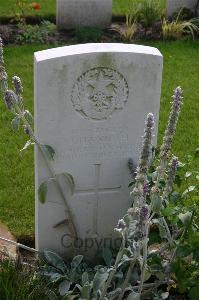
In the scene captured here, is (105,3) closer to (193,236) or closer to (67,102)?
(67,102)

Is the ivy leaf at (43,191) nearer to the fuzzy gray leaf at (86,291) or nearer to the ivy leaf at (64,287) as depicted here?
the ivy leaf at (64,287)

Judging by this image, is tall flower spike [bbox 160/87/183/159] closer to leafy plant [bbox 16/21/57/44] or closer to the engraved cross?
the engraved cross

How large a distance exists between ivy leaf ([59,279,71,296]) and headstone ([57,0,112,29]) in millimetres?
5791

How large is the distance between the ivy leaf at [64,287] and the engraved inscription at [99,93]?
103 centimetres

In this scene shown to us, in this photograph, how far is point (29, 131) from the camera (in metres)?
3.88

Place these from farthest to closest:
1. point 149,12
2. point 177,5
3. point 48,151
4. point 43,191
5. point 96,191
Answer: point 177,5 < point 149,12 < point 96,191 < point 43,191 < point 48,151

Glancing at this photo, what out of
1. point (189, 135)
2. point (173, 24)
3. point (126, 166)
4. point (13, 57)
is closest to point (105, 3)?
point (173, 24)

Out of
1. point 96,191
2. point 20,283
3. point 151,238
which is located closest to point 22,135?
point 96,191

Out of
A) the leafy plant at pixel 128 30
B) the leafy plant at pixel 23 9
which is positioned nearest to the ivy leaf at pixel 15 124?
the leafy plant at pixel 128 30

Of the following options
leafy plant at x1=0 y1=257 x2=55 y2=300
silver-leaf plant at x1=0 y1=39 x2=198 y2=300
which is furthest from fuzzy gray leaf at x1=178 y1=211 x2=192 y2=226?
leafy plant at x1=0 y1=257 x2=55 y2=300

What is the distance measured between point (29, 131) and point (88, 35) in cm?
493

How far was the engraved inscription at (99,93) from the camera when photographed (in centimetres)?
392

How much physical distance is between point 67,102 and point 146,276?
1.15m

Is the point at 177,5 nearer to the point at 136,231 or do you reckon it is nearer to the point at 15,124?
the point at 15,124
